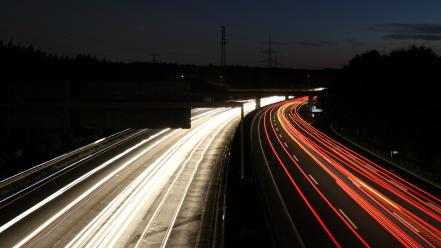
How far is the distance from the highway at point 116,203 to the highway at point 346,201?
6690 millimetres

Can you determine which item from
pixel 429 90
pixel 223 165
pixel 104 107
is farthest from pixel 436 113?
pixel 104 107

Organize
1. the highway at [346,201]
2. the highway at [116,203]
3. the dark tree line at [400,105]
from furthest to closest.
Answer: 1. the dark tree line at [400,105]
2. the highway at [346,201]
3. the highway at [116,203]

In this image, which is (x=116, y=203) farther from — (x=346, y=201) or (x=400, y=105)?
(x=400, y=105)

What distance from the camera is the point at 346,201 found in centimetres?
3522

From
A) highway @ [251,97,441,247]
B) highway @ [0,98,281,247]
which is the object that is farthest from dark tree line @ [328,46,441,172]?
highway @ [0,98,281,247]

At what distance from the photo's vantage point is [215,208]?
32.9 meters

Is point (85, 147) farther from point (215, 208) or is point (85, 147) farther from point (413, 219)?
point (413, 219)

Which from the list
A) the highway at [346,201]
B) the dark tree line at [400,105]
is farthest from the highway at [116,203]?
the dark tree line at [400,105]

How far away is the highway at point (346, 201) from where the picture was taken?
2745cm

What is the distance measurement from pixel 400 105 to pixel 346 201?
3318 cm

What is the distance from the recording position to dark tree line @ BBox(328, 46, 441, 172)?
49.9 meters

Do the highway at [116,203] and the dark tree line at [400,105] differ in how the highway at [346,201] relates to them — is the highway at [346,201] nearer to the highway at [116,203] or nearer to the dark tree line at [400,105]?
the dark tree line at [400,105]

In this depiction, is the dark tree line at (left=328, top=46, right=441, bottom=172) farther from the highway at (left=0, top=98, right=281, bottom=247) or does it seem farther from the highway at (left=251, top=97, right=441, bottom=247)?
the highway at (left=0, top=98, right=281, bottom=247)

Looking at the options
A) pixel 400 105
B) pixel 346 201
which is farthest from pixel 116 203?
pixel 400 105
